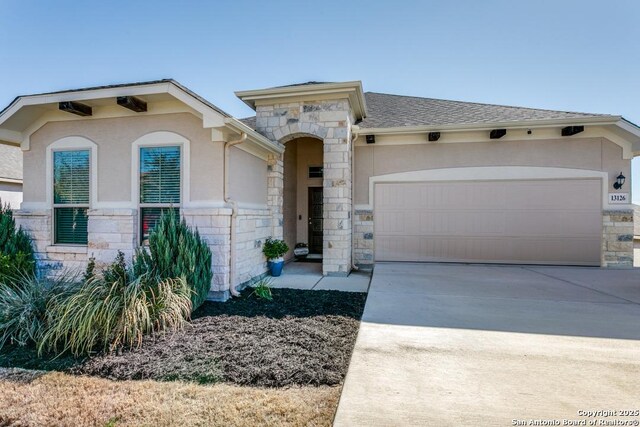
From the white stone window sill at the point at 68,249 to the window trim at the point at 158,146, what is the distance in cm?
128

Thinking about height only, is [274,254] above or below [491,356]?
above

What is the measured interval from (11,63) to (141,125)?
6.88 meters

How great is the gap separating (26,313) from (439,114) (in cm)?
984

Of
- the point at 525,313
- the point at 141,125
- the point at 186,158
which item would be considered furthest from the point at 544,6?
the point at 141,125

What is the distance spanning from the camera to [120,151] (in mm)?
5699

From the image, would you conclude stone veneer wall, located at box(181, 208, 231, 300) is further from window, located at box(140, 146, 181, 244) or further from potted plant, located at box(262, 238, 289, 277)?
potted plant, located at box(262, 238, 289, 277)

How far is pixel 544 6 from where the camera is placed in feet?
23.3

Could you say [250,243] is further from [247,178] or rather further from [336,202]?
[336,202]

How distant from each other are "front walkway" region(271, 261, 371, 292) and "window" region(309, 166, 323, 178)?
10.2 ft

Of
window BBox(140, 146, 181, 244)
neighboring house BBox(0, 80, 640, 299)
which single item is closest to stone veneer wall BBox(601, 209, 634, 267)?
neighboring house BBox(0, 80, 640, 299)

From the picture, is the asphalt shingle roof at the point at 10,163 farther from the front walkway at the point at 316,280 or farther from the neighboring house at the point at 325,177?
the front walkway at the point at 316,280

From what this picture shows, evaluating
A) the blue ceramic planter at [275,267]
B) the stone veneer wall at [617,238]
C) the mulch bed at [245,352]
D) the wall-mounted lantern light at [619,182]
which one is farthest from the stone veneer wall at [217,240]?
the wall-mounted lantern light at [619,182]

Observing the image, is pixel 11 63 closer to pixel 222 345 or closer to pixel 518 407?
pixel 222 345

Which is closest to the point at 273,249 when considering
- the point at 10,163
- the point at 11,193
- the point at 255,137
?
the point at 255,137
